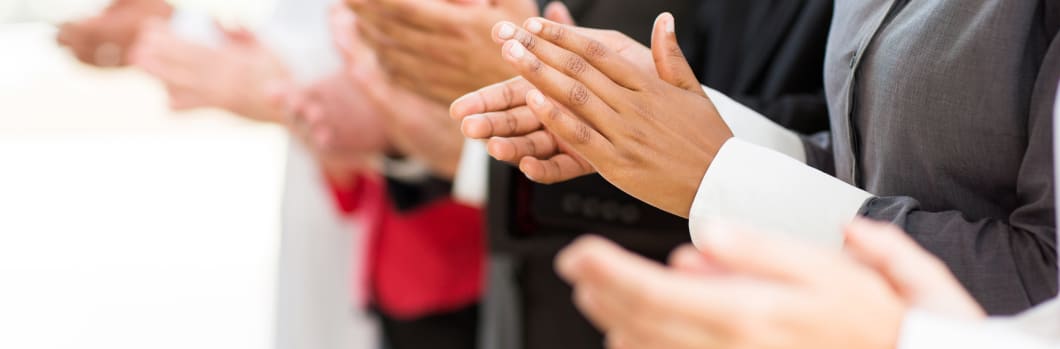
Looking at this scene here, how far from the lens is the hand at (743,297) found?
0.42m

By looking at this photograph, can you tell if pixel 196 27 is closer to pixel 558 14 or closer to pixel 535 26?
pixel 558 14

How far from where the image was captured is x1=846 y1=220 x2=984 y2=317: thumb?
0.45 metres

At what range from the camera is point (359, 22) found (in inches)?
43.6

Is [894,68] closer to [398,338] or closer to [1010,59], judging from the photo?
[1010,59]

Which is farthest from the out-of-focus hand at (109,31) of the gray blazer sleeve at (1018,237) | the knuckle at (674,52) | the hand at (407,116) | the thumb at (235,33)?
the gray blazer sleeve at (1018,237)

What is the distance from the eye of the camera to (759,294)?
1.38ft

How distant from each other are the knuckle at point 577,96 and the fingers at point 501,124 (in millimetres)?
78

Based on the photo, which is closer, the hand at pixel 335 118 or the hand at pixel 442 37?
the hand at pixel 442 37

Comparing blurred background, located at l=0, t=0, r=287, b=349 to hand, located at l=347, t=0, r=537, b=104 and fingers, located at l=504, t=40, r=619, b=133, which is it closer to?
hand, located at l=347, t=0, r=537, b=104

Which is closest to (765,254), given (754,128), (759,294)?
(759,294)

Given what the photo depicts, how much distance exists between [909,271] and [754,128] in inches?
15.4

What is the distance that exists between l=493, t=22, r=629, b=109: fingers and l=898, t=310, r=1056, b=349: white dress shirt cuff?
0.27m

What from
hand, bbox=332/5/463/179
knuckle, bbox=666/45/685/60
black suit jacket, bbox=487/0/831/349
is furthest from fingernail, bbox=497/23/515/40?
hand, bbox=332/5/463/179

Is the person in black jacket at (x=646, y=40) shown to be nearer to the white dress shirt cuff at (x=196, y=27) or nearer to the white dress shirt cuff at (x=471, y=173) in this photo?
the white dress shirt cuff at (x=471, y=173)
